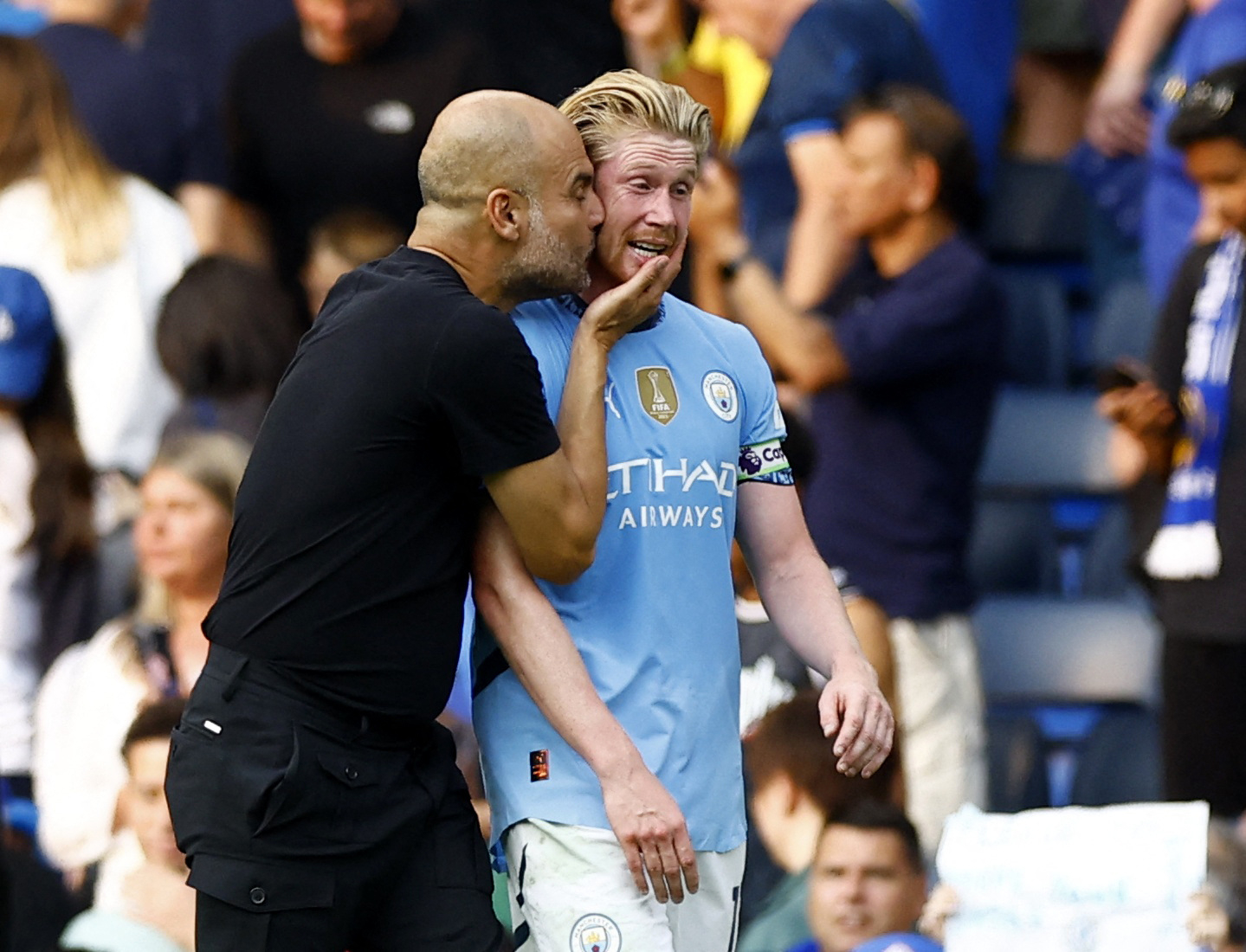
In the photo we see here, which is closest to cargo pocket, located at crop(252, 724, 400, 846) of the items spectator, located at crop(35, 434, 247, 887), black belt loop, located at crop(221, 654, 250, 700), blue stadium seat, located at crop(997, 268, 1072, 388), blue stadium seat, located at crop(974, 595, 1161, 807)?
black belt loop, located at crop(221, 654, 250, 700)

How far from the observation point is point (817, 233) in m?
5.81

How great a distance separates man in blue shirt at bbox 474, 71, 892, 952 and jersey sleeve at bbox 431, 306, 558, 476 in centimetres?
17

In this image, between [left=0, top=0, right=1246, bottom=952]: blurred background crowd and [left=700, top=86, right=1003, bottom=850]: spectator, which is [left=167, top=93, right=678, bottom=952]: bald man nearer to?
[left=0, top=0, right=1246, bottom=952]: blurred background crowd

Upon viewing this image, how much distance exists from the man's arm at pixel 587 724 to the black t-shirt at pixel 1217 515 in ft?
7.16

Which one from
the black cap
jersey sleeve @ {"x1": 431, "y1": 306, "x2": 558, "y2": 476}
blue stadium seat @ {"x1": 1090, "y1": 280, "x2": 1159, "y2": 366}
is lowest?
jersey sleeve @ {"x1": 431, "y1": 306, "x2": 558, "y2": 476}

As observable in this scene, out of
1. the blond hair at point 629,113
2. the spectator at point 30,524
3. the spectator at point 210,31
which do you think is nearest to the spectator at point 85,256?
the spectator at point 30,524

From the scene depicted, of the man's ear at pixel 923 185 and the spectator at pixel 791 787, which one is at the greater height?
the man's ear at pixel 923 185

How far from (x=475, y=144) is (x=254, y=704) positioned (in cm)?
83

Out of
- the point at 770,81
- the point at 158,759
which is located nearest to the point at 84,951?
the point at 158,759

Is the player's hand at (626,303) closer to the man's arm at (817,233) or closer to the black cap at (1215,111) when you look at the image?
the black cap at (1215,111)

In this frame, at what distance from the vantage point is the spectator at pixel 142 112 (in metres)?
6.00

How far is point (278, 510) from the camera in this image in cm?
285

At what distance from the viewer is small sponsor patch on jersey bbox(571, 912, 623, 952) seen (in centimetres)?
285

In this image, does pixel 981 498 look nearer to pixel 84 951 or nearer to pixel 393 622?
pixel 84 951
